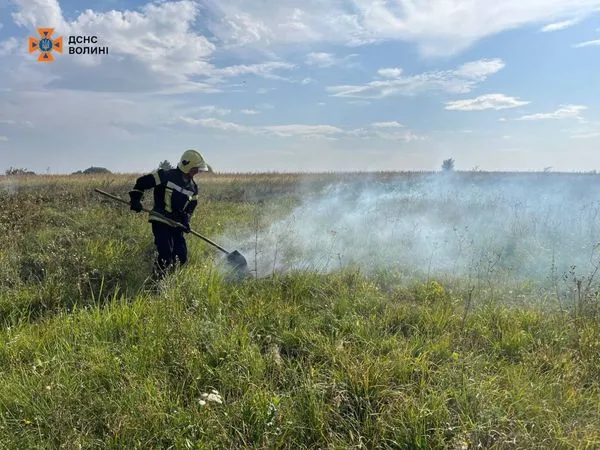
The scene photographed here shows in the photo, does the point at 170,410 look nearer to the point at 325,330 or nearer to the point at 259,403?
the point at 259,403

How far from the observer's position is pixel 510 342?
11.6 ft

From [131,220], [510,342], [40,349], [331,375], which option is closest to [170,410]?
[331,375]

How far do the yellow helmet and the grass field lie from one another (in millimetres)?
1332

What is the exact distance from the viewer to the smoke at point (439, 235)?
6.06 m

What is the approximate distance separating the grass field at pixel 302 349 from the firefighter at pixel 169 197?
50 cm

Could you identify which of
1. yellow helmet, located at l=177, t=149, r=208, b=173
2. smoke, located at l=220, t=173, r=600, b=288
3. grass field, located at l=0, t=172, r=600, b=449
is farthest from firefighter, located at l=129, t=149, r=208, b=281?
smoke, located at l=220, t=173, r=600, b=288

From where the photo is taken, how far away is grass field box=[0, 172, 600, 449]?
2.44 meters

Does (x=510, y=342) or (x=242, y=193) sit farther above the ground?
(x=242, y=193)

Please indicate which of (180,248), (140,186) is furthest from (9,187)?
(180,248)

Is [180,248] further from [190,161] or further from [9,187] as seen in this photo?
[9,187]

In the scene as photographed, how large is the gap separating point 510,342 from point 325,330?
1.59 metres

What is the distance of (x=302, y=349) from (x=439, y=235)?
503 centimetres

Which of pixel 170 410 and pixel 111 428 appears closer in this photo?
pixel 111 428

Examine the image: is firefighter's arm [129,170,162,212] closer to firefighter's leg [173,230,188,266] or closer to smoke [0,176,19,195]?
firefighter's leg [173,230,188,266]
